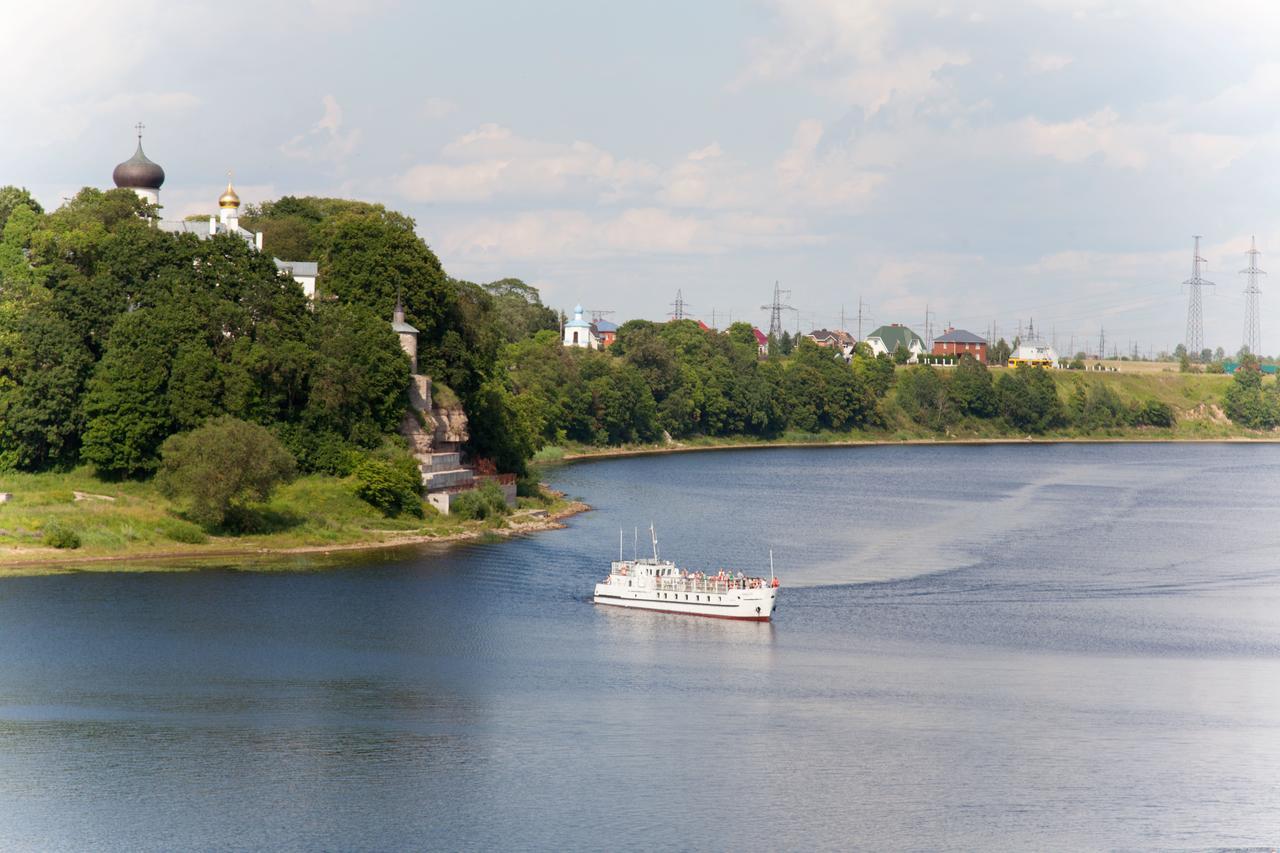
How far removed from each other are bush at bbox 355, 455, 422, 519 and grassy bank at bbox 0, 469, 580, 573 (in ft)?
1.97

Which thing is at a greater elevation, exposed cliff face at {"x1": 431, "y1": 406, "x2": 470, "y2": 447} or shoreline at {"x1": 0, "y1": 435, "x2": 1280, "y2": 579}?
exposed cliff face at {"x1": 431, "y1": 406, "x2": 470, "y2": 447}

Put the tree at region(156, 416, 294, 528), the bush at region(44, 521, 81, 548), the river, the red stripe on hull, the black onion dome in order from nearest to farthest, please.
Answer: the river < the red stripe on hull < the bush at region(44, 521, 81, 548) < the tree at region(156, 416, 294, 528) < the black onion dome

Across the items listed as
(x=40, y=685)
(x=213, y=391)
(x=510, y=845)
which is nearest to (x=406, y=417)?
(x=213, y=391)

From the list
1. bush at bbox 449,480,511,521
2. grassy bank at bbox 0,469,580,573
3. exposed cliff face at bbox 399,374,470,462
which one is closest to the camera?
grassy bank at bbox 0,469,580,573

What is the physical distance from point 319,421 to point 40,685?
119ft

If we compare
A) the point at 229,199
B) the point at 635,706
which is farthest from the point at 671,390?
the point at 635,706

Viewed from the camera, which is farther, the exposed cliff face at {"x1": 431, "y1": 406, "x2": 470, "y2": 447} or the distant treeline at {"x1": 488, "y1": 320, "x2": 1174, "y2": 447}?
the distant treeline at {"x1": 488, "y1": 320, "x2": 1174, "y2": 447}

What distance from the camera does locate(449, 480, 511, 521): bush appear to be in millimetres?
85875

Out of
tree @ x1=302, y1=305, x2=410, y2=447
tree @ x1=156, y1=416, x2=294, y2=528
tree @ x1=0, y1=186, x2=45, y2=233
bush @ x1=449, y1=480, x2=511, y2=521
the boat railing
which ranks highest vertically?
tree @ x1=0, y1=186, x2=45, y2=233

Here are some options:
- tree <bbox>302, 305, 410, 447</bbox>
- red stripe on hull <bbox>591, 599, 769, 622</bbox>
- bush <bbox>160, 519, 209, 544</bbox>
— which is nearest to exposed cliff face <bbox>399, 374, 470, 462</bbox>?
tree <bbox>302, 305, 410, 447</bbox>

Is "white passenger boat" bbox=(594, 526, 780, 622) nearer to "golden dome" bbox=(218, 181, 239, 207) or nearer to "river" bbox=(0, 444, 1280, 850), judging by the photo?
"river" bbox=(0, 444, 1280, 850)

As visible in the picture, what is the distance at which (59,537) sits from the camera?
6781cm

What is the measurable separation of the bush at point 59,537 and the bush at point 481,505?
2324 cm

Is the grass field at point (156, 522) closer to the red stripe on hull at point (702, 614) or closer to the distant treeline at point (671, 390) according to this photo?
the red stripe on hull at point (702, 614)
